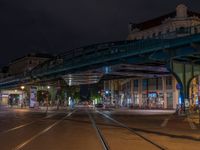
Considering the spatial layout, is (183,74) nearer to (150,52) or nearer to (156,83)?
(150,52)

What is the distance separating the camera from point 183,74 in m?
52.0

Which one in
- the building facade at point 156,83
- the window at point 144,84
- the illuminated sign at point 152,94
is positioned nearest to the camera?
the building facade at point 156,83

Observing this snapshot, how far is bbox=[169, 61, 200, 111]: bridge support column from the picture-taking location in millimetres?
50781

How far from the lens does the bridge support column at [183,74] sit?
50.8 meters

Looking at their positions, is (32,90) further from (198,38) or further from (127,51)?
(198,38)

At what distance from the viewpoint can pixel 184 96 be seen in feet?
166

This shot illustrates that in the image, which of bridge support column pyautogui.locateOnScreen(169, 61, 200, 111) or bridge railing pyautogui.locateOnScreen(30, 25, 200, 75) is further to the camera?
bridge support column pyautogui.locateOnScreen(169, 61, 200, 111)

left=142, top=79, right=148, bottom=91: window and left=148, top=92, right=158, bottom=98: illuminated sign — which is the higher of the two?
left=142, top=79, right=148, bottom=91: window

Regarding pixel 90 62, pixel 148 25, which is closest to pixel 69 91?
pixel 148 25

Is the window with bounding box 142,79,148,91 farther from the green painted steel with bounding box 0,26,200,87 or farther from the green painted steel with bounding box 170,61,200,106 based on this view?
the green painted steel with bounding box 170,61,200,106

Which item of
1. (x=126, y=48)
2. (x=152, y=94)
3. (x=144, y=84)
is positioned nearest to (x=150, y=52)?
(x=126, y=48)

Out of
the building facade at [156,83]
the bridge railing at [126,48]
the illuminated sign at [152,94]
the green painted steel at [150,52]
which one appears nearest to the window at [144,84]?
the building facade at [156,83]

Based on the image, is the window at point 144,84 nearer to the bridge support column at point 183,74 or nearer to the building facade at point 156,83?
the building facade at point 156,83

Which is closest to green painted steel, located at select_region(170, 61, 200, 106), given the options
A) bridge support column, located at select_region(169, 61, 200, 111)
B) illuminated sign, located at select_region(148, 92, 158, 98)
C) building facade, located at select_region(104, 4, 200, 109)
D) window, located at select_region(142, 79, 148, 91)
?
bridge support column, located at select_region(169, 61, 200, 111)
